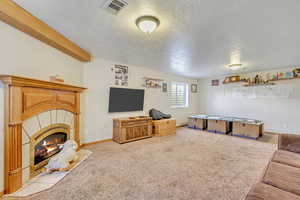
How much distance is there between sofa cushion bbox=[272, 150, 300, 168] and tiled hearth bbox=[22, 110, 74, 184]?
3.45m

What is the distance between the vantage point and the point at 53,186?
1.80m

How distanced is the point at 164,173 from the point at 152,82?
10.8 ft

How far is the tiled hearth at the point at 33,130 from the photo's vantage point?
1842 mm

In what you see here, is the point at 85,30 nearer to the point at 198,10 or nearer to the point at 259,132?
the point at 198,10

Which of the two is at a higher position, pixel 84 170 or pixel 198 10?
pixel 198 10

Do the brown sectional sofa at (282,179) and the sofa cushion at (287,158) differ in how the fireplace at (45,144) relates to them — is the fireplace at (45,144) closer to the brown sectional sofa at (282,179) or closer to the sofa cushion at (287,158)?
the brown sectional sofa at (282,179)

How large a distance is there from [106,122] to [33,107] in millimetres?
1930

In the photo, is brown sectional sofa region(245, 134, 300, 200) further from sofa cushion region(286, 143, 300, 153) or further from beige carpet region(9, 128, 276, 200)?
beige carpet region(9, 128, 276, 200)

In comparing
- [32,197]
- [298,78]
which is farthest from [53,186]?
[298,78]

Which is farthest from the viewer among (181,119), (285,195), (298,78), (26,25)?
(181,119)

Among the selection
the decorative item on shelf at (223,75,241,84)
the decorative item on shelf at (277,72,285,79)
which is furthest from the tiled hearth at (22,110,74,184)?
the decorative item on shelf at (277,72,285,79)

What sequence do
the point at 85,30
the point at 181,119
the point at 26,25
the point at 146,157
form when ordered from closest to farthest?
the point at 26,25 < the point at 85,30 < the point at 146,157 < the point at 181,119

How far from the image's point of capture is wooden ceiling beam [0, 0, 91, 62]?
1.52 m

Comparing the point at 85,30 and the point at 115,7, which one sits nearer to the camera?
the point at 115,7
